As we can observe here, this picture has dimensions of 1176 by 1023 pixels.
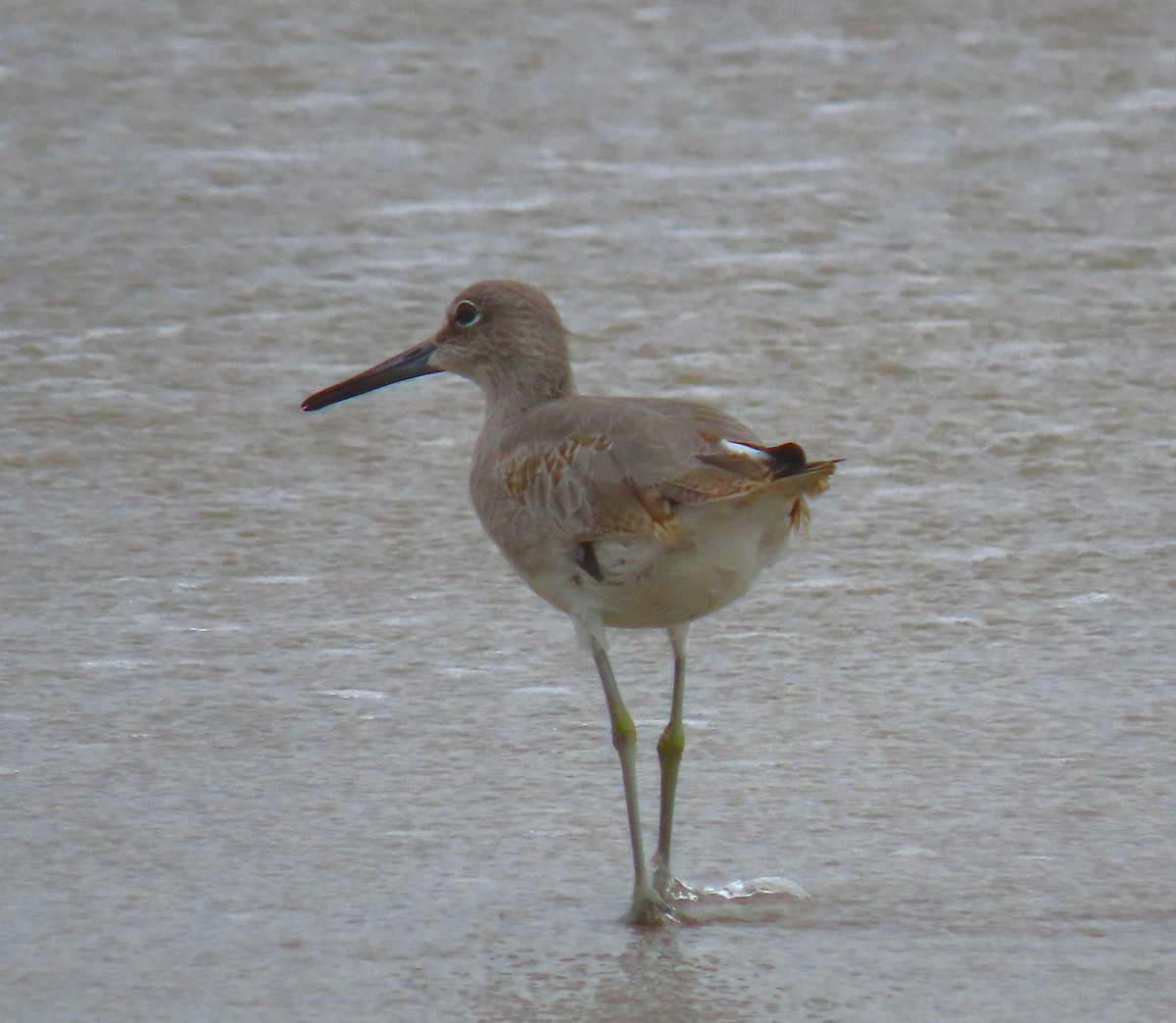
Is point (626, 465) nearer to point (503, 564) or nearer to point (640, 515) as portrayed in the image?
point (640, 515)

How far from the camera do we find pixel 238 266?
7.16m

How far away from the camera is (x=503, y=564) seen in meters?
5.42

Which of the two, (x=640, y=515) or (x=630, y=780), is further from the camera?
(x=630, y=780)

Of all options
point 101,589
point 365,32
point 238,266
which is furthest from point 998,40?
point 101,589

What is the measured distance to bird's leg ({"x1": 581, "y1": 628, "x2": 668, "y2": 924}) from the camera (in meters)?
3.68

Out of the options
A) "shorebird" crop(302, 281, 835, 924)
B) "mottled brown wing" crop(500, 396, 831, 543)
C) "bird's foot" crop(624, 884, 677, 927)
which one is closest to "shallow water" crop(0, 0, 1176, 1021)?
"bird's foot" crop(624, 884, 677, 927)

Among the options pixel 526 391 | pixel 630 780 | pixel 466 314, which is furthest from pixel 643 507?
pixel 466 314

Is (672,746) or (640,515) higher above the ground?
(640,515)

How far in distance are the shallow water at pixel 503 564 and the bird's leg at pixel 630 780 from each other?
0.18 ft

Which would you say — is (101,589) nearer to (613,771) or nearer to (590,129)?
(613,771)

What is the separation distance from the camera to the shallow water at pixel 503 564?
11.9 feet

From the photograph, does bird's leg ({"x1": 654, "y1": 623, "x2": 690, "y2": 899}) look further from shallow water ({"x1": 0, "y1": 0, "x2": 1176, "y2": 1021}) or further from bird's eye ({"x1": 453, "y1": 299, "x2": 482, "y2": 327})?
bird's eye ({"x1": 453, "y1": 299, "x2": 482, "y2": 327})

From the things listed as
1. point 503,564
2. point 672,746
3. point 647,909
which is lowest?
point 503,564

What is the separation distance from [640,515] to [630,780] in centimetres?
52
